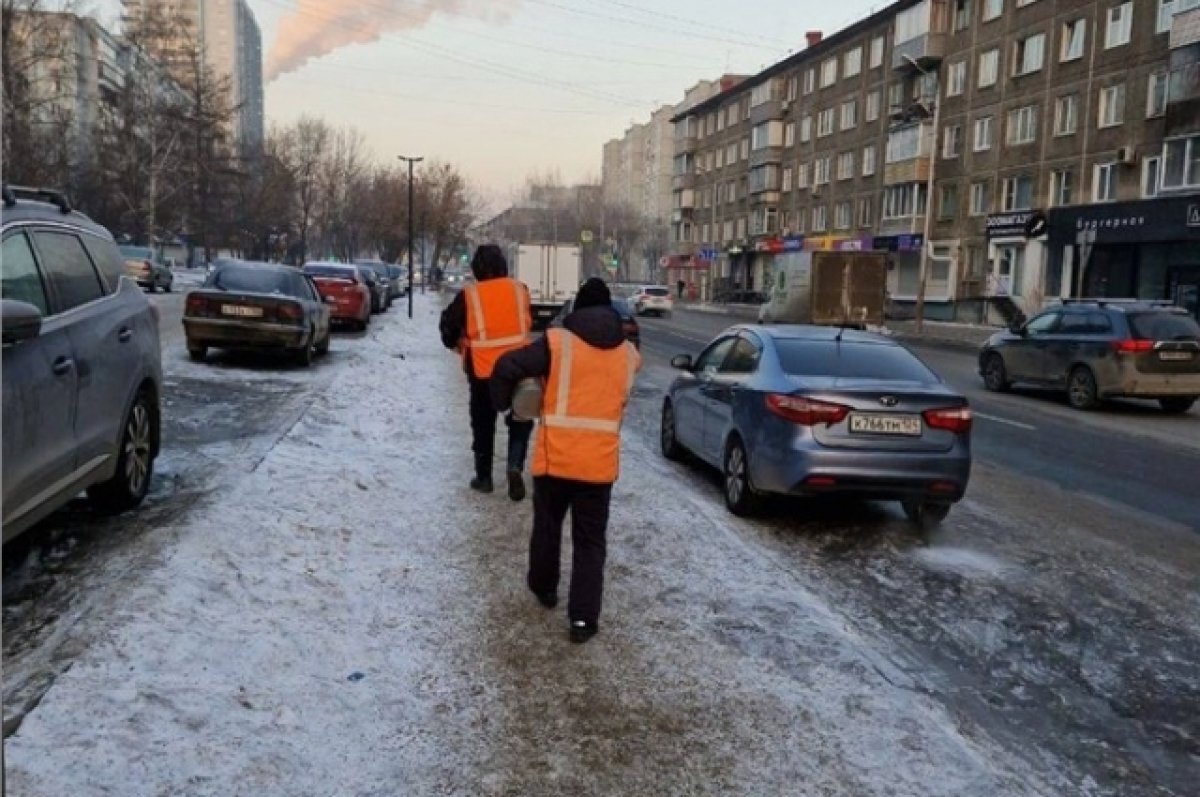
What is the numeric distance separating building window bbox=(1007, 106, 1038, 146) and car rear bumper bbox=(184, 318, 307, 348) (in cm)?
3641

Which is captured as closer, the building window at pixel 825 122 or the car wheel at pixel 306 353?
the car wheel at pixel 306 353

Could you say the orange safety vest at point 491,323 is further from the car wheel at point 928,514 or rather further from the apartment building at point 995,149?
the apartment building at point 995,149

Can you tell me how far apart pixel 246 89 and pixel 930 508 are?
16340 centimetres

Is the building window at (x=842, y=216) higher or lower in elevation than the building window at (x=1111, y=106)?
lower

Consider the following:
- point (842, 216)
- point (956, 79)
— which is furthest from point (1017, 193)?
point (842, 216)

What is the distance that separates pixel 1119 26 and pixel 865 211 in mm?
20864

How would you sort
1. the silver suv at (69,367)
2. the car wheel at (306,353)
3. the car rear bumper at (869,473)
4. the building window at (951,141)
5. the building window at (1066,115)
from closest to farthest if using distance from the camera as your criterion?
the silver suv at (69,367), the car rear bumper at (869,473), the car wheel at (306,353), the building window at (1066,115), the building window at (951,141)

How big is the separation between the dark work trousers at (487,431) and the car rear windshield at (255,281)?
368 inches

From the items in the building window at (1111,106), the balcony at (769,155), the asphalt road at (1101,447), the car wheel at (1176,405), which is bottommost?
the asphalt road at (1101,447)

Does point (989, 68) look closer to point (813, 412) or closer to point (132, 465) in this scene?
point (813, 412)

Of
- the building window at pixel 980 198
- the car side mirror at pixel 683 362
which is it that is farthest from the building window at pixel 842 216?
the car side mirror at pixel 683 362

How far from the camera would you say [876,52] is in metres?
56.7

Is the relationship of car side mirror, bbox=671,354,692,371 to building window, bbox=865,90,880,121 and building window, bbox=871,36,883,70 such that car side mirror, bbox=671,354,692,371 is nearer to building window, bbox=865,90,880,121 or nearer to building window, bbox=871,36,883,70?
building window, bbox=865,90,880,121

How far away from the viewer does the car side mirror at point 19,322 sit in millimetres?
4051
